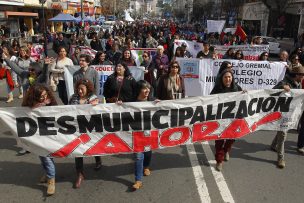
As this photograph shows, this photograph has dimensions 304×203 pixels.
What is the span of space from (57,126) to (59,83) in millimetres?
2847

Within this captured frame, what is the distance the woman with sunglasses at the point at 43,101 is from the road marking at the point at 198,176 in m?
2.05

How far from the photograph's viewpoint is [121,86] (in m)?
5.36

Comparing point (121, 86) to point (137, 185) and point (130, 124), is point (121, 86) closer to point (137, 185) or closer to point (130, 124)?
point (130, 124)

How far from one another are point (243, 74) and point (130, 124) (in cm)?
487

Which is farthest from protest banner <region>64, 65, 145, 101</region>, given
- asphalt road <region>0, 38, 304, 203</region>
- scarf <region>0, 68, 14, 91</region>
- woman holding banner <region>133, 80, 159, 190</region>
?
scarf <region>0, 68, 14, 91</region>

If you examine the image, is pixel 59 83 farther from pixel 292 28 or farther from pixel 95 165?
pixel 292 28

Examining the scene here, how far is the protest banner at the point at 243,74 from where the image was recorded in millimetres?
8312

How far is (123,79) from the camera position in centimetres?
543

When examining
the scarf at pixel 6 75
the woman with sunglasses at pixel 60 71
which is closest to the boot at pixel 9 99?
the scarf at pixel 6 75

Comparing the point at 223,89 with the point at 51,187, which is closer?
the point at 51,187

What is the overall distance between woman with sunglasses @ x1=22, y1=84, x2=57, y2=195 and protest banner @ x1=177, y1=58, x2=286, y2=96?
194 inches

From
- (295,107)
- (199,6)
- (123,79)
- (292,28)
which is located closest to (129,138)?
(123,79)

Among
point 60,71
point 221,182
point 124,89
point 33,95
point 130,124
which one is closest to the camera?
point 33,95

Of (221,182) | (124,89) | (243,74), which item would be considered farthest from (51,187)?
(243,74)
